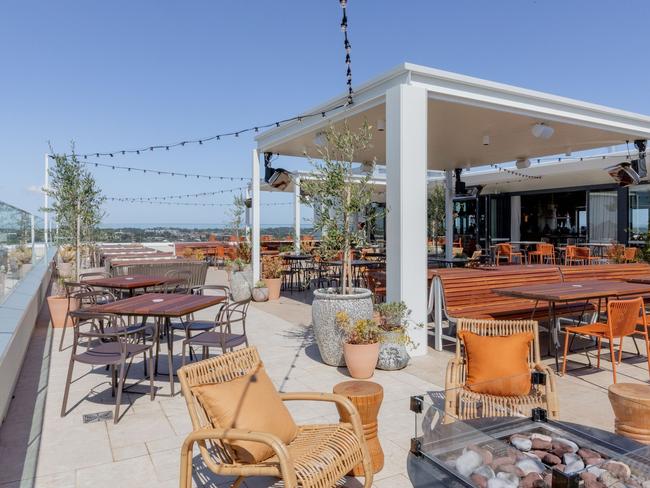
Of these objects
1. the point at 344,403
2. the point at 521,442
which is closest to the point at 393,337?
the point at 344,403

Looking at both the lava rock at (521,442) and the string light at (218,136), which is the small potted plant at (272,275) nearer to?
the string light at (218,136)

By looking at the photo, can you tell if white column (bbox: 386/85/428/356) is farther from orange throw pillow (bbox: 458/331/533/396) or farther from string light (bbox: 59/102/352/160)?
orange throw pillow (bbox: 458/331/533/396)

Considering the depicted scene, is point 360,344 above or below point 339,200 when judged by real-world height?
below

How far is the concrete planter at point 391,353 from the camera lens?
4707 millimetres

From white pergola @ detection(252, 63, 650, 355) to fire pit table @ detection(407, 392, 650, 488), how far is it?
3003mm

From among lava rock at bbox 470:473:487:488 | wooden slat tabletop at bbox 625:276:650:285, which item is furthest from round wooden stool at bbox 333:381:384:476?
wooden slat tabletop at bbox 625:276:650:285

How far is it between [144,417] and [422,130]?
396cm

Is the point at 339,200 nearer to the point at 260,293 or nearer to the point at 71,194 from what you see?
the point at 260,293

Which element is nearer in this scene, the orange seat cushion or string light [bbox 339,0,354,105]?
the orange seat cushion

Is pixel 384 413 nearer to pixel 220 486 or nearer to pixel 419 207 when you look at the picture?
pixel 220 486

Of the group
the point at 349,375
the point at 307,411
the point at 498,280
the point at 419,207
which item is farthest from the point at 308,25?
the point at 307,411

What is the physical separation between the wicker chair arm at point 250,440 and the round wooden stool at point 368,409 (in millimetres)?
673

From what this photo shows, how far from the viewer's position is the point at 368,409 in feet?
8.62

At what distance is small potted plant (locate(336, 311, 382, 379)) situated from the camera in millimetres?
4402
